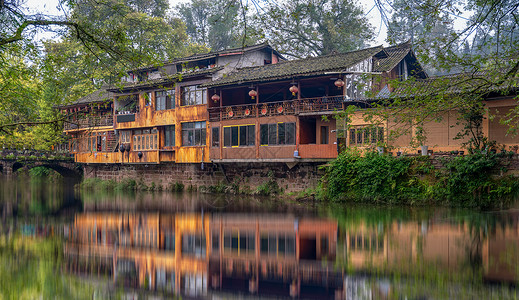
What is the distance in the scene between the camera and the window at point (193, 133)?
3109cm

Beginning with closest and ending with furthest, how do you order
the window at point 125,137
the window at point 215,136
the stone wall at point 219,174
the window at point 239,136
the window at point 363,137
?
the window at point 363,137, the stone wall at point 219,174, the window at point 239,136, the window at point 215,136, the window at point 125,137

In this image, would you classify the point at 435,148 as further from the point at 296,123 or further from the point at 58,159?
the point at 58,159

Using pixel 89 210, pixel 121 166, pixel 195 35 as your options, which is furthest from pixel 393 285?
pixel 195 35

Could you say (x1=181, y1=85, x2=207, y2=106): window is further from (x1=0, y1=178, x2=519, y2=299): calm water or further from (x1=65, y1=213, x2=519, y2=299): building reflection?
(x1=65, y1=213, x2=519, y2=299): building reflection

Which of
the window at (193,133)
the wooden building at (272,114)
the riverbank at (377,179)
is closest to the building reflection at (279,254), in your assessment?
the riverbank at (377,179)

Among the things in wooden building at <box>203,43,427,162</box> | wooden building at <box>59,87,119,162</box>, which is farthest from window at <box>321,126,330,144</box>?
wooden building at <box>59,87,119,162</box>

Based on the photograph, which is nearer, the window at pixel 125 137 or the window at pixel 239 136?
the window at pixel 239 136

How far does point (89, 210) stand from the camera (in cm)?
2077

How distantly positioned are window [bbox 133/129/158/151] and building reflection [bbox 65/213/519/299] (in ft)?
63.4

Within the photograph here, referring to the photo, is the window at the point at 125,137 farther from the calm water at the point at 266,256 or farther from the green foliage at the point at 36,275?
the green foliage at the point at 36,275

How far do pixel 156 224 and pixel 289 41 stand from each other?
1148 inches

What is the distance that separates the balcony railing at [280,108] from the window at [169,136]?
4.30 meters

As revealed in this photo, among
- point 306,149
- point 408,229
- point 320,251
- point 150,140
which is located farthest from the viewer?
point 150,140

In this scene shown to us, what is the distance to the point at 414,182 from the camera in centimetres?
2141
